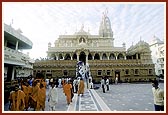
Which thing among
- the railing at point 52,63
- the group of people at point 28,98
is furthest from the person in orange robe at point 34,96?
the railing at point 52,63

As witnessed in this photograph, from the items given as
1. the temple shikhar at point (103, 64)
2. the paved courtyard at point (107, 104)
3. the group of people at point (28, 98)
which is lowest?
the paved courtyard at point (107, 104)

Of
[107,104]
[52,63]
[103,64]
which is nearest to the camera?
[107,104]

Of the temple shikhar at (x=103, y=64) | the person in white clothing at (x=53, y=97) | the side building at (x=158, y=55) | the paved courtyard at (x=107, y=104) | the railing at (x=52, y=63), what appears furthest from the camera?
the side building at (x=158, y=55)

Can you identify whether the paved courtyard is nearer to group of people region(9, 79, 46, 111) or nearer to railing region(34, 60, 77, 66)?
group of people region(9, 79, 46, 111)

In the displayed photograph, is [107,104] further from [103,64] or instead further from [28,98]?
[103,64]

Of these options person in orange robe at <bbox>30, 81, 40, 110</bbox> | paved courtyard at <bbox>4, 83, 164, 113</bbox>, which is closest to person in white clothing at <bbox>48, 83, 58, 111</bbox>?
person in orange robe at <bbox>30, 81, 40, 110</bbox>

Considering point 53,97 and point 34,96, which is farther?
point 34,96

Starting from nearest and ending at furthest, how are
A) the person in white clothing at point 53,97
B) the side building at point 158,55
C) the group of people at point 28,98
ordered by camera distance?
the group of people at point 28,98, the person in white clothing at point 53,97, the side building at point 158,55

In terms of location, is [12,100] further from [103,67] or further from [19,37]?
[103,67]

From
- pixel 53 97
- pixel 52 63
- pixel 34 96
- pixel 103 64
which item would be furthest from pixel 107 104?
pixel 52 63

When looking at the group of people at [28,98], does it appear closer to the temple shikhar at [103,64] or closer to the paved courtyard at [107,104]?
the paved courtyard at [107,104]

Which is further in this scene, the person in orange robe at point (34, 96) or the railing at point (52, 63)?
the railing at point (52, 63)

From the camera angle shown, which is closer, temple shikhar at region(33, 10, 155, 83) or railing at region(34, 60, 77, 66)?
temple shikhar at region(33, 10, 155, 83)

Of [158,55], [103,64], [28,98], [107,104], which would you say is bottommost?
[107,104]
